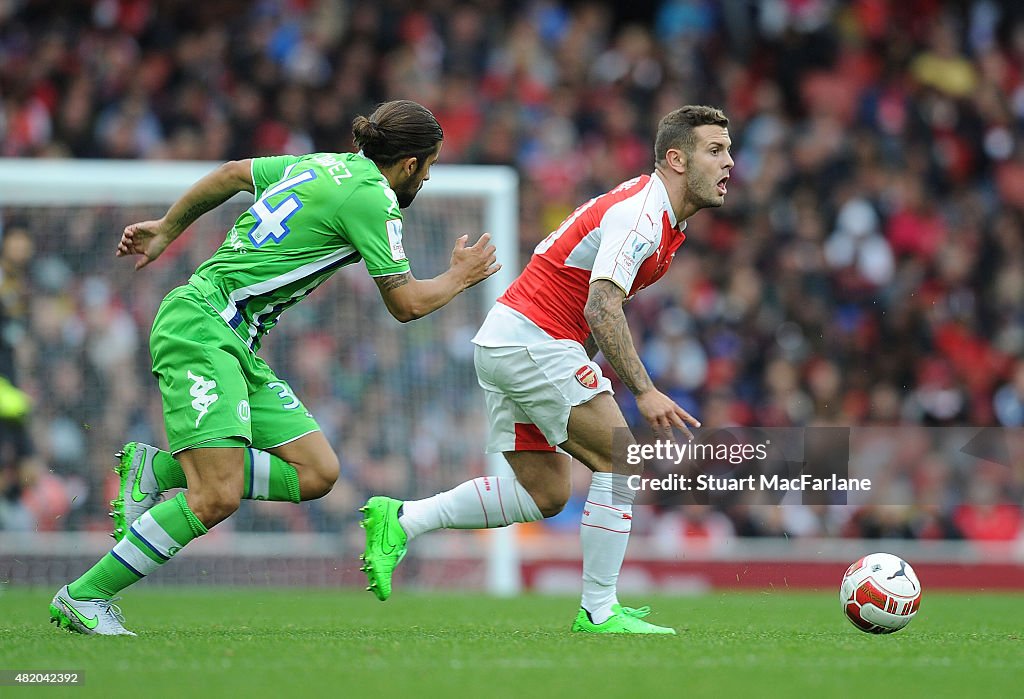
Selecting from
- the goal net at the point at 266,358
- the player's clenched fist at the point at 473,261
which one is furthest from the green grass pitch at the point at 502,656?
the goal net at the point at 266,358

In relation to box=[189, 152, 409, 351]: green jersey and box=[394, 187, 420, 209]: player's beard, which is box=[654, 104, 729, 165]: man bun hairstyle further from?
box=[189, 152, 409, 351]: green jersey

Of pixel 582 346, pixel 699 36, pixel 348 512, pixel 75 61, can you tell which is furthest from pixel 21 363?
pixel 699 36

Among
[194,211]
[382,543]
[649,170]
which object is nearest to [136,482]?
[382,543]

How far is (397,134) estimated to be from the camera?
618cm

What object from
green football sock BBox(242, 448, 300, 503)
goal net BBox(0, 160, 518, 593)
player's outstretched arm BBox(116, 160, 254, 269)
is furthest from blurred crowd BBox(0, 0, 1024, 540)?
green football sock BBox(242, 448, 300, 503)

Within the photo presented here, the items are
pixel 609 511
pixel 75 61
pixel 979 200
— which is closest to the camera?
pixel 609 511

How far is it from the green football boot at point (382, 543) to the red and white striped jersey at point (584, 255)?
100cm

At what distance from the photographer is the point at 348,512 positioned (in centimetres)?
1150

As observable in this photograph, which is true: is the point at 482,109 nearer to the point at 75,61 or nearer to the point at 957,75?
the point at 75,61

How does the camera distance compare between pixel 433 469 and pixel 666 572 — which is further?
pixel 666 572

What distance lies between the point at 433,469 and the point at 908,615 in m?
5.54

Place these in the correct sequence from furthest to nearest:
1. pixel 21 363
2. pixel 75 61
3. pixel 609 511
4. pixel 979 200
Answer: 1. pixel 979 200
2. pixel 75 61
3. pixel 21 363
4. pixel 609 511

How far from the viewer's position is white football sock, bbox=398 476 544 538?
654 cm

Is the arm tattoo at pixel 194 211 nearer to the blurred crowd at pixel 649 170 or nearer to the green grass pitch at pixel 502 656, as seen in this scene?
the green grass pitch at pixel 502 656
